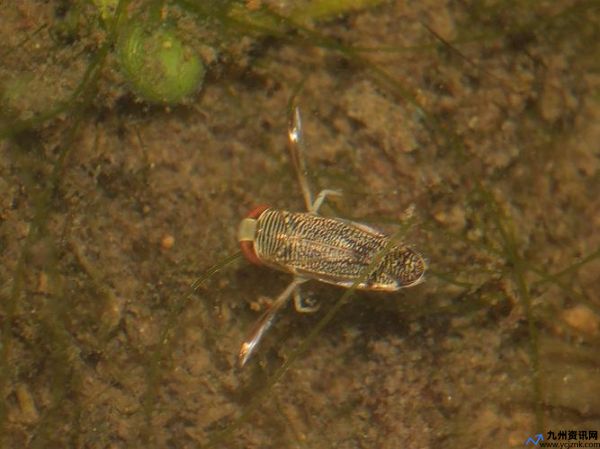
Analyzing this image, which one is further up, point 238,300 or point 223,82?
point 223,82

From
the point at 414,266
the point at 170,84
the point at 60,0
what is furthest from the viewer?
the point at 60,0

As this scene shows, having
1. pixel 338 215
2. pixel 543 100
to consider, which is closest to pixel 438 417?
pixel 338 215

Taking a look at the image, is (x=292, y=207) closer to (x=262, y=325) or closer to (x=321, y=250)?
(x=321, y=250)

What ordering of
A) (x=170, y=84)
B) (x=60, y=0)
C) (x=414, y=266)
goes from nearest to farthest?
(x=414, y=266)
(x=170, y=84)
(x=60, y=0)

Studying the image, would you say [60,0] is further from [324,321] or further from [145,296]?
[324,321]

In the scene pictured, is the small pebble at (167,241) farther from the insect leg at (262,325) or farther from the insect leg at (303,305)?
the insect leg at (303,305)

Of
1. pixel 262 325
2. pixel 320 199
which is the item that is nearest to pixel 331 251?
pixel 320 199
